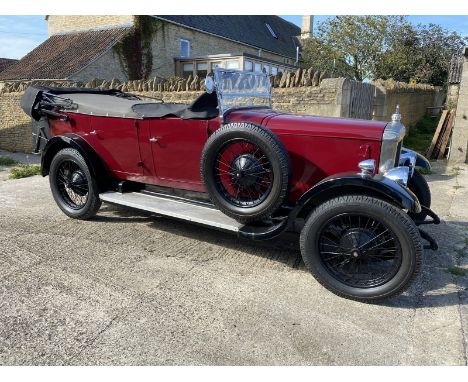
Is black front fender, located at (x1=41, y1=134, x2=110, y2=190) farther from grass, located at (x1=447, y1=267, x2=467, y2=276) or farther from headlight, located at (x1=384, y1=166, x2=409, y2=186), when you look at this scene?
grass, located at (x1=447, y1=267, x2=467, y2=276)

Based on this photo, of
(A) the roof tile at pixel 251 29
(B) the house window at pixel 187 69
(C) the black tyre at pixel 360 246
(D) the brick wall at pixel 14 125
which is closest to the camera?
(C) the black tyre at pixel 360 246

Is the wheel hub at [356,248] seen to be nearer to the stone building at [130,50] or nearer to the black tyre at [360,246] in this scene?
the black tyre at [360,246]

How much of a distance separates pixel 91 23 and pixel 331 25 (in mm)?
12757

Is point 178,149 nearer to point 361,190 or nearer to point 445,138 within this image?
point 361,190

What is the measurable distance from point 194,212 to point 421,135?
410 inches

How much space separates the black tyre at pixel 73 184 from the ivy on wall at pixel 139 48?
15.0m

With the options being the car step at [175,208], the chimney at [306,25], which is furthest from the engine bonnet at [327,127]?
the chimney at [306,25]

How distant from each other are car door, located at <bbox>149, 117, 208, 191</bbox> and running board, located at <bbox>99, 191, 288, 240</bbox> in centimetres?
20

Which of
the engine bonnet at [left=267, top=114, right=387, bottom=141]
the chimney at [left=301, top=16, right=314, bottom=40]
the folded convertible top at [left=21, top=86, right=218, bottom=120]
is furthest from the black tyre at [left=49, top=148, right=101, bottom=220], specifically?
the chimney at [left=301, top=16, right=314, bottom=40]

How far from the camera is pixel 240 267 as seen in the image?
341cm

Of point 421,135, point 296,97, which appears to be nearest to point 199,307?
point 296,97

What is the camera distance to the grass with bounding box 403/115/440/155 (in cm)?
1011

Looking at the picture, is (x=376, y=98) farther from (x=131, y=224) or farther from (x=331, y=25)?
(x=331, y=25)

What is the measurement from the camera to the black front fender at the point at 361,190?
8.89ft
